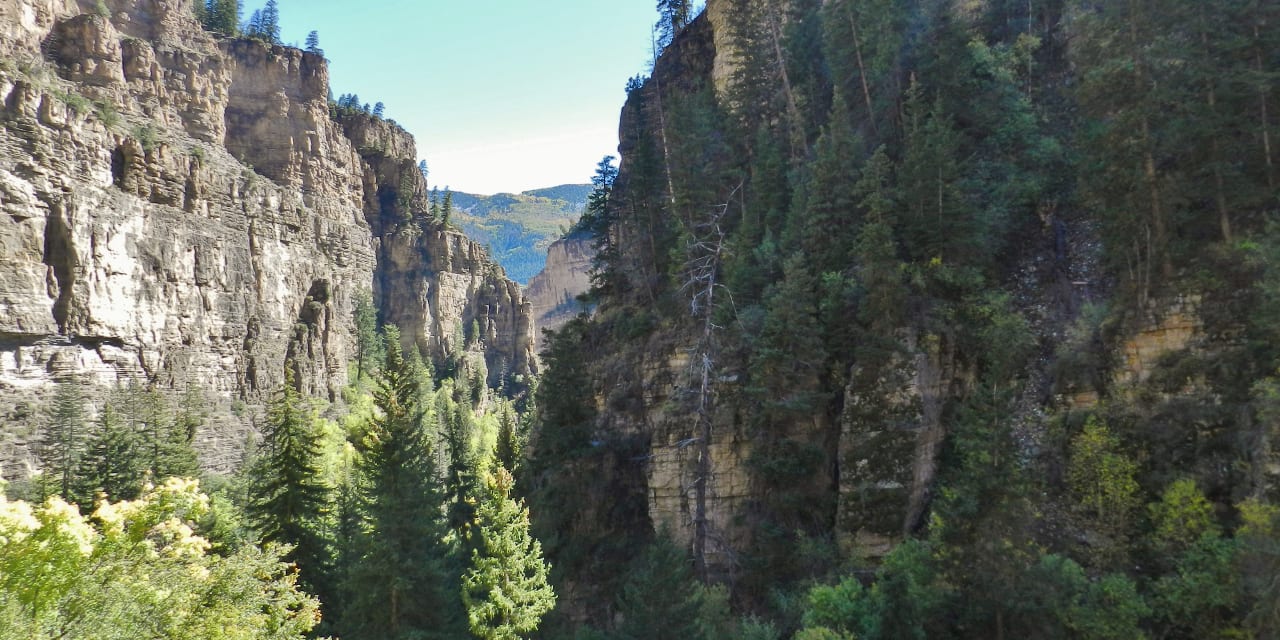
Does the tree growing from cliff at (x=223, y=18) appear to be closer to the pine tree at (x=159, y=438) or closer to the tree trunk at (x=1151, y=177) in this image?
the pine tree at (x=159, y=438)

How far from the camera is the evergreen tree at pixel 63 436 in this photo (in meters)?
37.0

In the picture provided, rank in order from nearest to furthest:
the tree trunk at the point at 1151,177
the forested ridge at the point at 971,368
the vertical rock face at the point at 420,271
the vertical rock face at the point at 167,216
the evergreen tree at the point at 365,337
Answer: the forested ridge at the point at 971,368 < the tree trunk at the point at 1151,177 < the vertical rock face at the point at 167,216 < the evergreen tree at the point at 365,337 < the vertical rock face at the point at 420,271

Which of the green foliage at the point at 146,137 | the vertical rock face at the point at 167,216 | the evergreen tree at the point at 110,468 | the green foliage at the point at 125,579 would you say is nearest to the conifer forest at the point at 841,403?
the green foliage at the point at 125,579

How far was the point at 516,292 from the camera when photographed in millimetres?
104812

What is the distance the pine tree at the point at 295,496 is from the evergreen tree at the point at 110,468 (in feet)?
39.1

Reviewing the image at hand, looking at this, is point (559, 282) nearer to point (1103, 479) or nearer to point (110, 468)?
point (110, 468)

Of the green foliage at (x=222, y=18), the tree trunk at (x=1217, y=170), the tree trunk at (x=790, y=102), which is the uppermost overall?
the green foliage at (x=222, y=18)

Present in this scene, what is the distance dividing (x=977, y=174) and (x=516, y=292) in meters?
88.2

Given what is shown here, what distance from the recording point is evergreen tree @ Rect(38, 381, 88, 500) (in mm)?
37000

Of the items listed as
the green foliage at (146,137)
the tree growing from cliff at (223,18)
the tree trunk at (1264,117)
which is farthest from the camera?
the tree growing from cliff at (223,18)

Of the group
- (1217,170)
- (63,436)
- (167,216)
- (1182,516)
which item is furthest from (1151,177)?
(167,216)

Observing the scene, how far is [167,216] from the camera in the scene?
173 ft

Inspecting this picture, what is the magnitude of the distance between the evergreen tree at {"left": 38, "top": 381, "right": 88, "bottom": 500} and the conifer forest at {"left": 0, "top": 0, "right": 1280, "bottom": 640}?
30 cm

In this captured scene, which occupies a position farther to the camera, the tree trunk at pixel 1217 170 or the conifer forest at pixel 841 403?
the tree trunk at pixel 1217 170
